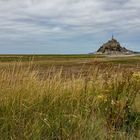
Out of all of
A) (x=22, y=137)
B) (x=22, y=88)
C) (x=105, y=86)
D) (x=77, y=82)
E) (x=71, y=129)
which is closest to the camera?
(x=22, y=137)

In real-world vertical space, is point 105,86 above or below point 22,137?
above

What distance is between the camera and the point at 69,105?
24.7 feet

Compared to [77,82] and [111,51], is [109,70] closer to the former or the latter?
[77,82]

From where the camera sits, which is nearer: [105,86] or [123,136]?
[123,136]

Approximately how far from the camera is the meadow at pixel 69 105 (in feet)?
21.4

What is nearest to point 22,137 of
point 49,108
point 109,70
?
point 49,108

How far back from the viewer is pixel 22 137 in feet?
20.2

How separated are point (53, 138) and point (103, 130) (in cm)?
82

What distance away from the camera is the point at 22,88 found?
7.68 m

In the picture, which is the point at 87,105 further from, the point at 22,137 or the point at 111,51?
the point at 111,51

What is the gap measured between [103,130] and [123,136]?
0.35 metres

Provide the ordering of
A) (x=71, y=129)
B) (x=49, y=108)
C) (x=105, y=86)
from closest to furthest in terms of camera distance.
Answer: (x=71, y=129) → (x=49, y=108) → (x=105, y=86)

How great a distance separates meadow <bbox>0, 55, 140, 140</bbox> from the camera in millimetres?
6520

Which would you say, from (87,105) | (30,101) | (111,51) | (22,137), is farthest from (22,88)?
(111,51)
